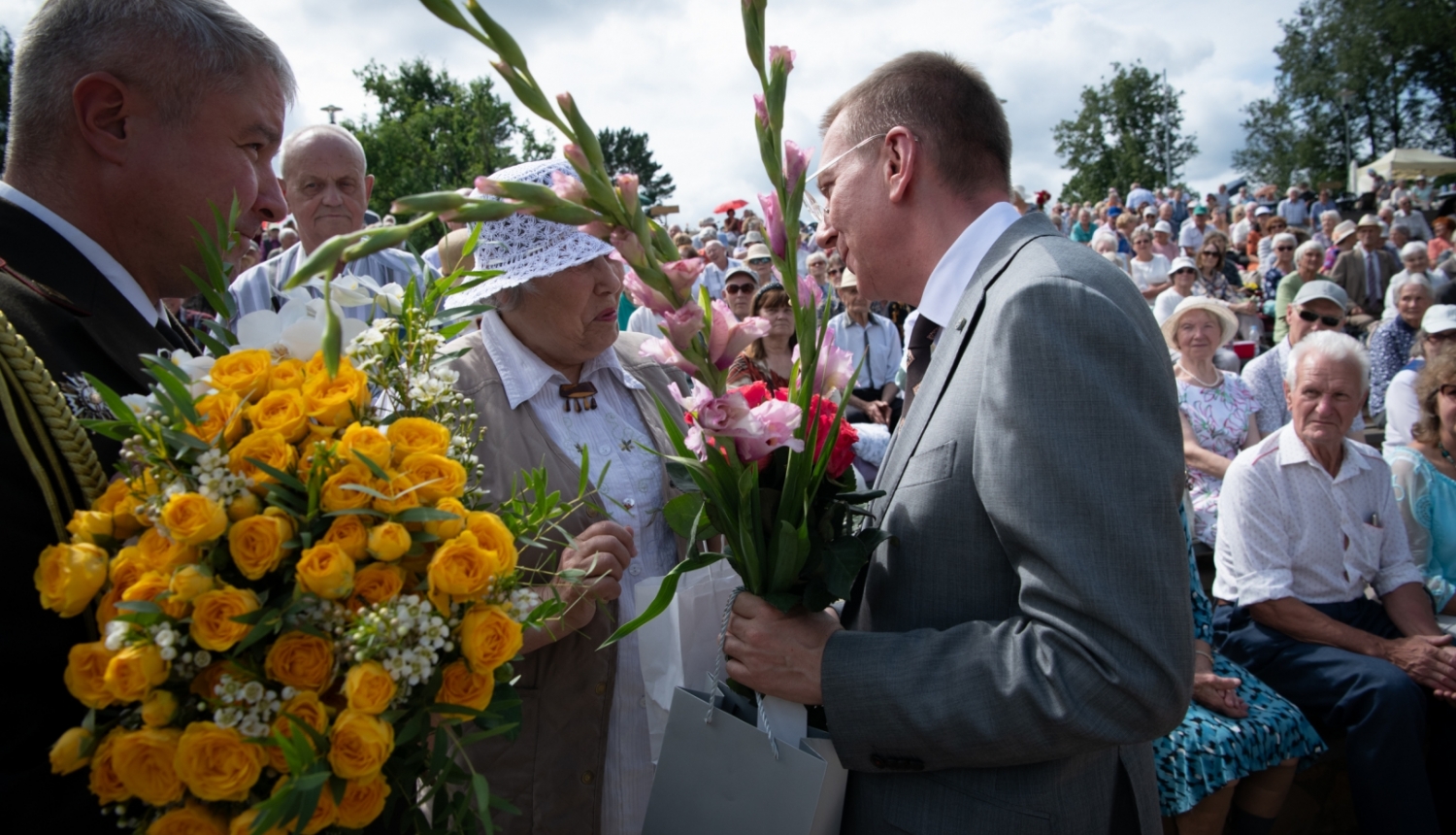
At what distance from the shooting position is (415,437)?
3.96ft

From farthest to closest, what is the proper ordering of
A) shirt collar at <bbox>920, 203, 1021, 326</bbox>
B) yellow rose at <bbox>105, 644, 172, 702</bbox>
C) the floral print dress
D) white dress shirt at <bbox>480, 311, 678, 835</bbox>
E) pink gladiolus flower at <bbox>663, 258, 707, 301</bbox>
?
1. the floral print dress
2. white dress shirt at <bbox>480, 311, 678, 835</bbox>
3. shirt collar at <bbox>920, 203, 1021, 326</bbox>
4. pink gladiolus flower at <bbox>663, 258, 707, 301</bbox>
5. yellow rose at <bbox>105, 644, 172, 702</bbox>

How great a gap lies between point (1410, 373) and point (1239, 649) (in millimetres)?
2879

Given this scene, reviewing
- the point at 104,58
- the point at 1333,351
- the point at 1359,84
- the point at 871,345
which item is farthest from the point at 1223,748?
the point at 1359,84

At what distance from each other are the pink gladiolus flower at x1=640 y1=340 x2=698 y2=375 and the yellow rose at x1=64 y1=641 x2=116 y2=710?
83cm

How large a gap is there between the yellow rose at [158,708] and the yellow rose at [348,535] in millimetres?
267

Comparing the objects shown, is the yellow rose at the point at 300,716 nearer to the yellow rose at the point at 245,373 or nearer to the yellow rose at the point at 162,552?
the yellow rose at the point at 162,552

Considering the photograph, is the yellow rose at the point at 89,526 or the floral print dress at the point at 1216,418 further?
the floral print dress at the point at 1216,418

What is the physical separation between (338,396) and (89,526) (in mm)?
349

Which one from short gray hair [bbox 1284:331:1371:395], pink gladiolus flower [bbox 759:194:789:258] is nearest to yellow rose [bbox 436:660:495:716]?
pink gladiolus flower [bbox 759:194:789:258]

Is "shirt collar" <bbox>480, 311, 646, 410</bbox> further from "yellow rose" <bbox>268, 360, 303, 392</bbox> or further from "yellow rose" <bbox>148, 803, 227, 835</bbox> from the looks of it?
"yellow rose" <bbox>148, 803, 227, 835</bbox>

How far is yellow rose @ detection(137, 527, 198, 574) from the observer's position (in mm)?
1080

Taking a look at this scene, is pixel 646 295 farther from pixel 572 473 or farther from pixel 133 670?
pixel 572 473

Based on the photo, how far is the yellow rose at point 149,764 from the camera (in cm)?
105

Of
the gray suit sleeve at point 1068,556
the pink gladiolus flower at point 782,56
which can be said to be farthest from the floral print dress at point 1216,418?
the pink gladiolus flower at point 782,56
